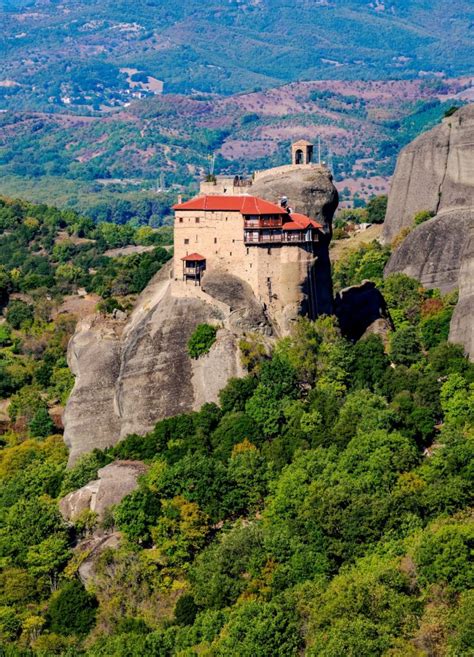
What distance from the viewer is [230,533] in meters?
60.4

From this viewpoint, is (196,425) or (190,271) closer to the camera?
(196,425)

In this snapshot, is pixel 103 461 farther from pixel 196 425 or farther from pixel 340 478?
pixel 340 478

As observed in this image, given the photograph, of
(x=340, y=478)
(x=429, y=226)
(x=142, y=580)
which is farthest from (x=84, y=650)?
(x=429, y=226)

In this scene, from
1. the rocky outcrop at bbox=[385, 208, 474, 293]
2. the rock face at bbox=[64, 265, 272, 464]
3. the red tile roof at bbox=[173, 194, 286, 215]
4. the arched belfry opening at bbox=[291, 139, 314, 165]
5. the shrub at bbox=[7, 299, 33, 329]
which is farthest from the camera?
the shrub at bbox=[7, 299, 33, 329]

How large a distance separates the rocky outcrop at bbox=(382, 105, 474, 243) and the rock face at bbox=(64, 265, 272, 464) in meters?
21.7

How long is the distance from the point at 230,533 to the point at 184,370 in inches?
450

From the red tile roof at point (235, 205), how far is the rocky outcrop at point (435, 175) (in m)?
19.2

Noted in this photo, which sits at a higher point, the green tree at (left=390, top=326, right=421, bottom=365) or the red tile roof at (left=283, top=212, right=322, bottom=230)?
the red tile roof at (left=283, top=212, right=322, bottom=230)

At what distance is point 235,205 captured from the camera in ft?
235

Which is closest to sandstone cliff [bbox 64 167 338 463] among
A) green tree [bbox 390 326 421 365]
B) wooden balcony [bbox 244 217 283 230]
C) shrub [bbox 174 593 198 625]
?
wooden balcony [bbox 244 217 283 230]

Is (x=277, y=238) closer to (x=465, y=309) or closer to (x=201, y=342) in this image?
(x=201, y=342)

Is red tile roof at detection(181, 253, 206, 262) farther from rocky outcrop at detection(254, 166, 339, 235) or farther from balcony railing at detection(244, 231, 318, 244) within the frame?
rocky outcrop at detection(254, 166, 339, 235)

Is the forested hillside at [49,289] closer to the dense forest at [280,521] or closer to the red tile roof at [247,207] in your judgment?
the dense forest at [280,521]

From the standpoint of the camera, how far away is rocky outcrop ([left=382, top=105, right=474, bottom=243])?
89500 millimetres
